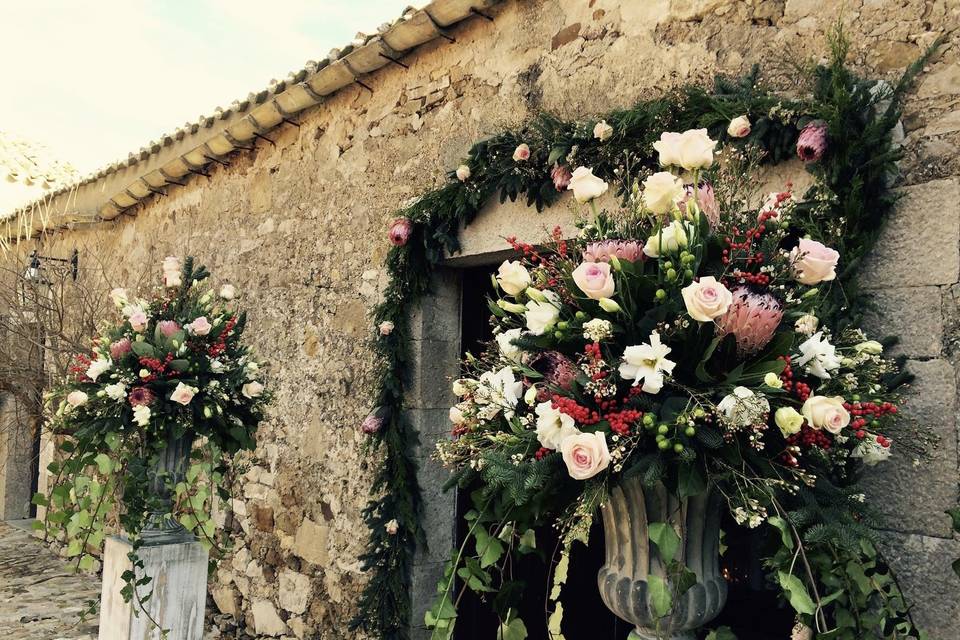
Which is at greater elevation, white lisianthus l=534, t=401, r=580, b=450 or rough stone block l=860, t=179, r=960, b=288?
rough stone block l=860, t=179, r=960, b=288

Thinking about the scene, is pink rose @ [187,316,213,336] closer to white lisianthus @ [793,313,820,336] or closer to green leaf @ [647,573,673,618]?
green leaf @ [647,573,673,618]

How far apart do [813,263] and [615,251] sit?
404 millimetres

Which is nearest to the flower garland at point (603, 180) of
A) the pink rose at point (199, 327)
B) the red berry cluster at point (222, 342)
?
the red berry cluster at point (222, 342)

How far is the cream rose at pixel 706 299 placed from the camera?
1.32 metres

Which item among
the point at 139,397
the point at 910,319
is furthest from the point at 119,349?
the point at 910,319

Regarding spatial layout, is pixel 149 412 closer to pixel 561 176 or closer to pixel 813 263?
pixel 561 176

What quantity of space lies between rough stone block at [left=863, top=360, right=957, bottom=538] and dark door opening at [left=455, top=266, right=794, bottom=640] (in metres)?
0.38

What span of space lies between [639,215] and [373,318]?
2157 mm

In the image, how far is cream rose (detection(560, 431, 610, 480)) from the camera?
4.34 ft

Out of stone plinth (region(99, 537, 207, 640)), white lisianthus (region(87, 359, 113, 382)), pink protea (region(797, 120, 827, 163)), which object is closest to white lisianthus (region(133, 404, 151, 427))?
white lisianthus (region(87, 359, 113, 382))

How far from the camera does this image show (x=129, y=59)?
85.7ft

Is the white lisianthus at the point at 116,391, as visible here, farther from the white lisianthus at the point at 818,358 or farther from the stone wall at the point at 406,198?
the white lisianthus at the point at 818,358

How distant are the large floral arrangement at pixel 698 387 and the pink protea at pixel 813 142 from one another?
1.40 feet

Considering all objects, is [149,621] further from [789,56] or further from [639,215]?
[789,56]
